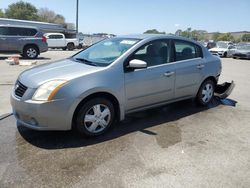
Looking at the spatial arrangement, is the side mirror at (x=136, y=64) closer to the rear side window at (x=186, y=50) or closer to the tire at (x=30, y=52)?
the rear side window at (x=186, y=50)

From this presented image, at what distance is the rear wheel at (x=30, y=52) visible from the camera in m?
15.7

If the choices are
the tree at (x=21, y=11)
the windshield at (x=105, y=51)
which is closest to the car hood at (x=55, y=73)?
the windshield at (x=105, y=51)

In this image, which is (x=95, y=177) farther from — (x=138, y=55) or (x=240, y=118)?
(x=240, y=118)

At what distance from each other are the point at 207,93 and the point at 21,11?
87.1m

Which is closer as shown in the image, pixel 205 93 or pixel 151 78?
pixel 151 78

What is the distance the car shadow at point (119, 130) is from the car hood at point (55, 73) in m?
0.86

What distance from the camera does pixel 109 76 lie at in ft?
13.4

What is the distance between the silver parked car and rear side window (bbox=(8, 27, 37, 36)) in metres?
11.8

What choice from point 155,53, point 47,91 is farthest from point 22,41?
point 47,91

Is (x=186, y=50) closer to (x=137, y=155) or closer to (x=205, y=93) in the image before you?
(x=205, y=93)

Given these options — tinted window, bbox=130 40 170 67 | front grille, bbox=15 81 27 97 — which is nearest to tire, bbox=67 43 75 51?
tinted window, bbox=130 40 170 67

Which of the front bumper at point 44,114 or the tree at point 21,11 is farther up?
the tree at point 21,11

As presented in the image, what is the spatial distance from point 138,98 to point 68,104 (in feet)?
4.28

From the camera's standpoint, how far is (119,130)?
4.54 m
